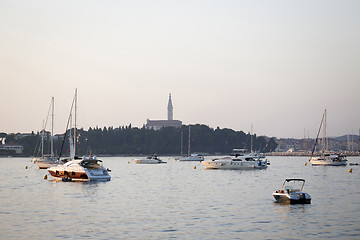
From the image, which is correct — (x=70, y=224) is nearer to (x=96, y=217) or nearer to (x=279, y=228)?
(x=96, y=217)

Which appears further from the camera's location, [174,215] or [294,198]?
[294,198]

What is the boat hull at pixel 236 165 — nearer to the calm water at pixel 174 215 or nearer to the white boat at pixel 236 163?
the white boat at pixel 236 163

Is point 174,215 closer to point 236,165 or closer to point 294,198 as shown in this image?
point 294,198

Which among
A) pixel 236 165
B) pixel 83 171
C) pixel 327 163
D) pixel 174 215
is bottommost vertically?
pixel 174 215

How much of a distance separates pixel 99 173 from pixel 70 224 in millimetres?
38414

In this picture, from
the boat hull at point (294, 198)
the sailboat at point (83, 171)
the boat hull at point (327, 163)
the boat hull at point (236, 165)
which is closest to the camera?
the boat hull at point (294, 198)

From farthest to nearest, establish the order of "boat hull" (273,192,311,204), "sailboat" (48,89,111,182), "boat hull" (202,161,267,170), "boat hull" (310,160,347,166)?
"boat hull" (310,160,347,166), "boat hull" (202,161,267,170), "sailboat" (48,89,111,182), "boat hull" (273,192,311,204)

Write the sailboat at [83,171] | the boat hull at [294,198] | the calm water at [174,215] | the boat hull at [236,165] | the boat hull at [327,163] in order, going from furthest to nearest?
the boat hull at [327,163] → the boat hull at [236,165] → the sailboat at [83,171] → the boat hull at [294,198] → the calm water at [174,215]

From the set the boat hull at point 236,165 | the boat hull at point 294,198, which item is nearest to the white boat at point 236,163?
the boat hull at point 236,165

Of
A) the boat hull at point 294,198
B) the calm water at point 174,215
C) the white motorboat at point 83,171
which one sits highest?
the white motorboat at point 83,171

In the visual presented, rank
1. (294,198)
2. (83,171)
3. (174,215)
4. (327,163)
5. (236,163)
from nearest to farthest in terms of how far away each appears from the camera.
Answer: (174,215) < (294,198) < (83,171) < (236,163) < (327,163)

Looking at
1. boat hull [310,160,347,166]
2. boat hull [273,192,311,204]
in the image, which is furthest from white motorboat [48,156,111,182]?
boat hull [310,160,347,166]

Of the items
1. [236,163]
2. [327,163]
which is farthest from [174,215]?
[327,163]

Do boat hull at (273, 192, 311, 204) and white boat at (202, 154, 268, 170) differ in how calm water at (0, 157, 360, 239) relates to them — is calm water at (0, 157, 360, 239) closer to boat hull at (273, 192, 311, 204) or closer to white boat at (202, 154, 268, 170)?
boat hull at (273, 192, 311, 204)
